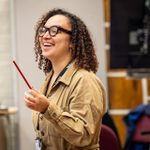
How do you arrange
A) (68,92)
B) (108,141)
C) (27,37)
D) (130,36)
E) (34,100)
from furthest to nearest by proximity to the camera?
(130,36) → (27,37) → (108,141) → (68,92) → (34,100)

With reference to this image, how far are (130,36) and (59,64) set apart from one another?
90.5 inches

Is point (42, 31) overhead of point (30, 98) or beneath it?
overhead

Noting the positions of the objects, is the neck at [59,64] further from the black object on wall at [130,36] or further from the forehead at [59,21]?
the black object on wall at [130,36]

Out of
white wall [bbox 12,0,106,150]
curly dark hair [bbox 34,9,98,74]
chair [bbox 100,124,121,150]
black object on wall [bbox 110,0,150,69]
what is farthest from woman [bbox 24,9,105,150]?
black object on wall [bbox 110,0,150,69]

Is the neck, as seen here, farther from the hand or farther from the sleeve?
the hand

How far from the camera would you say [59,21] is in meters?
1.67

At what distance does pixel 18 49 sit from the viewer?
10.8 feet

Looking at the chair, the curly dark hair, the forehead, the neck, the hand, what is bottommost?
the chair

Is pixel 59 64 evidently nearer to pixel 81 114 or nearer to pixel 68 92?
pixel 68 92

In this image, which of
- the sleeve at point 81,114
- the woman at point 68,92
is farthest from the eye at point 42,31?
the sleeve at point 81,114

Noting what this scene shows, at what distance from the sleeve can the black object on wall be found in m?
2.34

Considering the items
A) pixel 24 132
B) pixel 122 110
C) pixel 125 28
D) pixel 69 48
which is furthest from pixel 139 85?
pixel 69 48

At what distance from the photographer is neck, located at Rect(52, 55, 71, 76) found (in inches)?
66.8

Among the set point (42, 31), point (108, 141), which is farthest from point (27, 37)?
point (42, 31)
